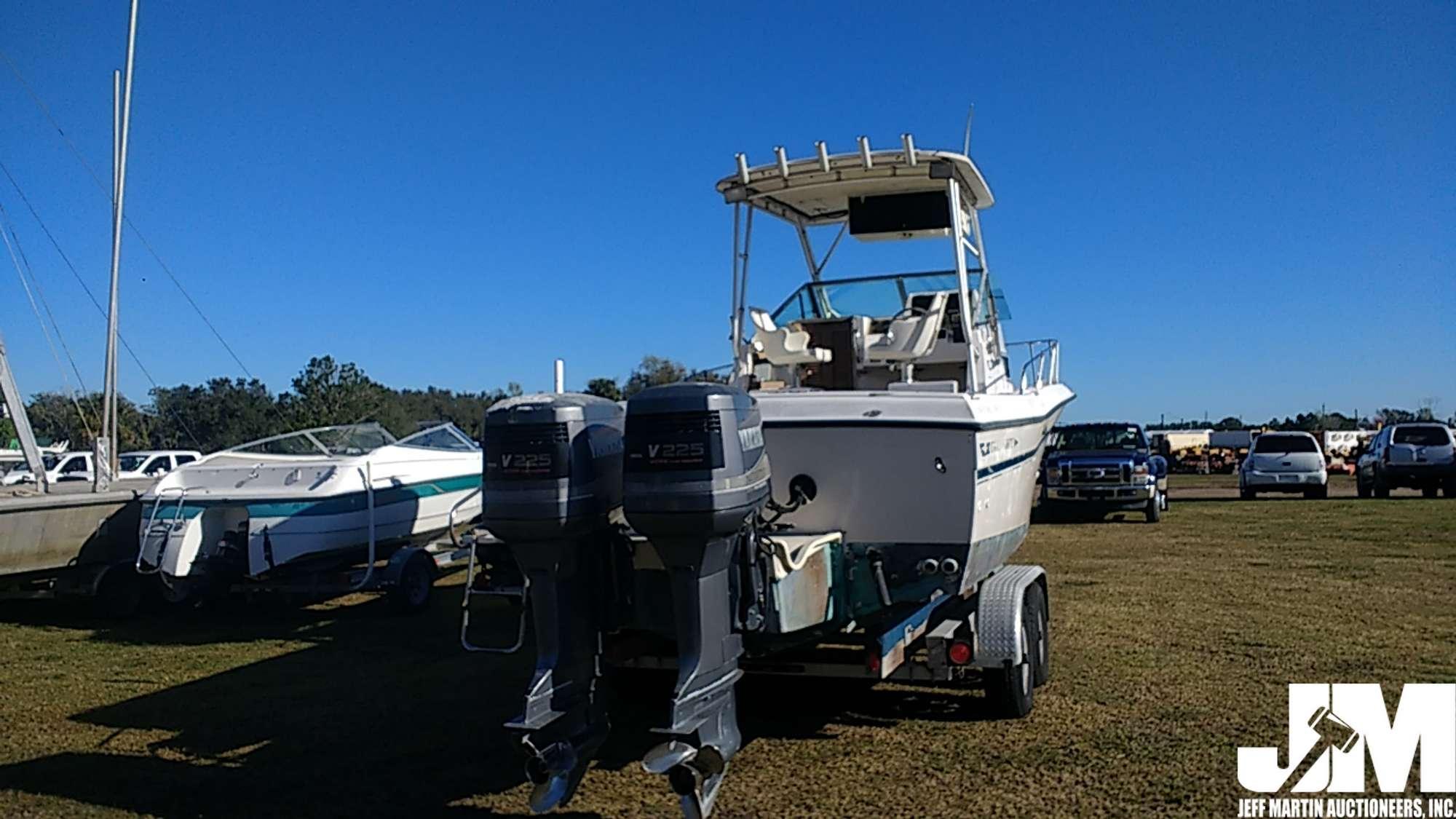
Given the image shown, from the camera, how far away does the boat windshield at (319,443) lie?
1116 centimetres

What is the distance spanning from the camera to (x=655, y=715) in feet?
22.4

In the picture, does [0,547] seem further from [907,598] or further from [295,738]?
[907,598]

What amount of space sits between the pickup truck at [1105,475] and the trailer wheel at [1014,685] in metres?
12.3

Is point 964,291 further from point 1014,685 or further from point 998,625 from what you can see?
point 1014,685

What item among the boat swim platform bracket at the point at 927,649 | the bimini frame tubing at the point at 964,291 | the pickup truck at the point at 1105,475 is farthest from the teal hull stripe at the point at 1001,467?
the pickup truck at the point at 1105,475

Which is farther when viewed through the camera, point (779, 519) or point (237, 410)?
point (237, 410)

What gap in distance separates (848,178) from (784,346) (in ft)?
3.87

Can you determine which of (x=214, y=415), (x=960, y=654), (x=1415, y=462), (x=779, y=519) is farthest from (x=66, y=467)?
(x=214, y=415)

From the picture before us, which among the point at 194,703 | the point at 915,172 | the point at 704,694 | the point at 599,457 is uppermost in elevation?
the point at 915,172

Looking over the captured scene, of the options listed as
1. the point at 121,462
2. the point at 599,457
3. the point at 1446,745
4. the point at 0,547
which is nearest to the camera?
the point at 599,457

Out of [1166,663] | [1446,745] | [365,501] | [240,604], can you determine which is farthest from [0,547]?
[1446,745]

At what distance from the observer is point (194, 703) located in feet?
23.7

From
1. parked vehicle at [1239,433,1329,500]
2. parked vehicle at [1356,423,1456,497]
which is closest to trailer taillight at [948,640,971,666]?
parked vehicle at [1239,433,1329,500]

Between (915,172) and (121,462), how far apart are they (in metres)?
22.6
